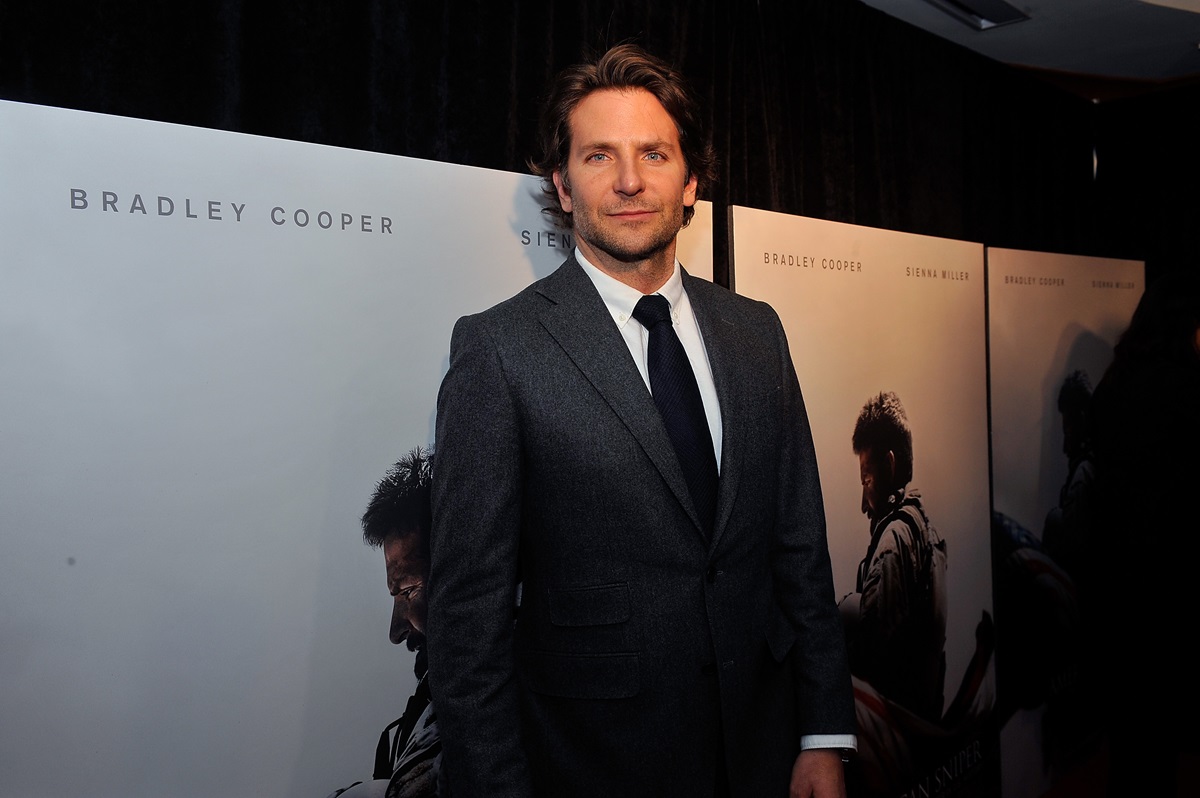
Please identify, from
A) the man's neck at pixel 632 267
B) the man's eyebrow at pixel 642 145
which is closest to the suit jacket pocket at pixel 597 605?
the man's neck at pixel 632 267

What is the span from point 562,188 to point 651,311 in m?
0.36

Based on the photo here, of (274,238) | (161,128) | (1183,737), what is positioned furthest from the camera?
(1183,737)

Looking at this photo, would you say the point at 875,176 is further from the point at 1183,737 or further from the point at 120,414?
the point at 1183,737

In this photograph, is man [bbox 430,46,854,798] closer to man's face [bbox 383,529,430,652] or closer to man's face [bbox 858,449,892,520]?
man's face [bbox 383,529,430,652]

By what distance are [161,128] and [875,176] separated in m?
2.21

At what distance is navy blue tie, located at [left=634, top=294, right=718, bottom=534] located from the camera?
1.35 metres

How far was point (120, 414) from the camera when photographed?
1308 mm

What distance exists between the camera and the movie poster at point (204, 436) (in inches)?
49.0

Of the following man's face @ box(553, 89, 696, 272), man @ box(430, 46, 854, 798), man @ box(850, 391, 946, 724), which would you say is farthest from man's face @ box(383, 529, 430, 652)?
man @ box(850, 391, 946, 724)

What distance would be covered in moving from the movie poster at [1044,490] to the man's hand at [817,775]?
1.89 metres

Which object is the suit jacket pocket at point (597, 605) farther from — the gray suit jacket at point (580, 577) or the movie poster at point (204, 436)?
the movie poster at point (204, 436)

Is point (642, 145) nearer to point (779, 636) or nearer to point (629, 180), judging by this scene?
point (629, 180)

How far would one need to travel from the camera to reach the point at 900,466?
258 centimetres

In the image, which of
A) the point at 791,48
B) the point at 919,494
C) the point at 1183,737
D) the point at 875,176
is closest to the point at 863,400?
the point at 919,494
